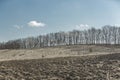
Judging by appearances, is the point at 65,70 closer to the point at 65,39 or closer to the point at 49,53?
the point at 49,53

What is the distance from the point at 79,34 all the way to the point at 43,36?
1768cm

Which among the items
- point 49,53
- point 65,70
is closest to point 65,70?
point 65,70

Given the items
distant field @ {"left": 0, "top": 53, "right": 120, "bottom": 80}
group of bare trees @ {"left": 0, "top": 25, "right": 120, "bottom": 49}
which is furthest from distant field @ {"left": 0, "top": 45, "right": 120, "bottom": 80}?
Result: group of bare trees @ {"left": 0, "top": 25, "right": 120, "bottom": 49}

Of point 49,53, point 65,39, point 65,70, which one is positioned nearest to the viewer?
point 65,70

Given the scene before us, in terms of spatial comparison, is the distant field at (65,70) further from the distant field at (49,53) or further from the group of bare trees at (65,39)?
the group of bare trees at (65,39)

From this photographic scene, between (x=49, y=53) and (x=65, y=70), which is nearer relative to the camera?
(x=65, y=70)

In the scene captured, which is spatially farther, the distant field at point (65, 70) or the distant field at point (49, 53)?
the distant field at point (49, 53)

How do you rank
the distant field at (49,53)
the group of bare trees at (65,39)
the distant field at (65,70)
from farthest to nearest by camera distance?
the group of bare trees at (65,39) < the distant field at (49,53) < the distant field at (65,70)

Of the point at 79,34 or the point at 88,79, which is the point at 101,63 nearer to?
the point at 88,79

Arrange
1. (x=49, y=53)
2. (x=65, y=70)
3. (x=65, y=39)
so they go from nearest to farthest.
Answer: (x=65, y=70)
(x=49, y=53)
(x=65, y=39)

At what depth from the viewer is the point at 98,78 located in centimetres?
1588

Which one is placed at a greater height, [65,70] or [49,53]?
[49,53]

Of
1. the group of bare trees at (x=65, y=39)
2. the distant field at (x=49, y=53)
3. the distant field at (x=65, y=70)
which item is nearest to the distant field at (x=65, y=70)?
the distant field at (x=65, y=70)

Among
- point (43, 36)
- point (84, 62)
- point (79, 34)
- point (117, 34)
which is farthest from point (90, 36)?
point (84, 62)
